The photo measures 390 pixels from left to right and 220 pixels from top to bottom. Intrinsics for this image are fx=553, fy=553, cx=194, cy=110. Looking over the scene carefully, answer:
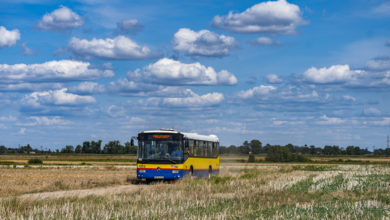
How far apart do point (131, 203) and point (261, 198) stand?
4.64m

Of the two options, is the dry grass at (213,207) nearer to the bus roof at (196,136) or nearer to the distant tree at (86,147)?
the bus roof at (196,136)

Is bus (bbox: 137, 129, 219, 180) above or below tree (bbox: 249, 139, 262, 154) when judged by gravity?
below

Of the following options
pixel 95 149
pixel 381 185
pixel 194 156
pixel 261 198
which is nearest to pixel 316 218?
pixel 261 198

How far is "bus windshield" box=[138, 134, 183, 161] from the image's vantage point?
31.8 metres

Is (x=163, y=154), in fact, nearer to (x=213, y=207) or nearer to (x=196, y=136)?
(x=196, y=136)

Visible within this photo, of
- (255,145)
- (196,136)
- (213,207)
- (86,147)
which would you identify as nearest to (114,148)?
(86,147)

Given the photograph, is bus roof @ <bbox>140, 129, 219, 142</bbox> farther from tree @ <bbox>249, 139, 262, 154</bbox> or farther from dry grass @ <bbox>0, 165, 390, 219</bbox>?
tree @ <bbox>249, 139, 262, 154</bbox>

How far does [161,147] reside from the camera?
105 feet

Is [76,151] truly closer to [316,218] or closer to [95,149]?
[95,149]

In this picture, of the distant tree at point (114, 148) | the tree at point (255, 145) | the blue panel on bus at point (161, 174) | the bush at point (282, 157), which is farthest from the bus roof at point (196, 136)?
the distant tree at point (114, 148)

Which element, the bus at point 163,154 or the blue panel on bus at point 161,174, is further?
the bus at point 163,154

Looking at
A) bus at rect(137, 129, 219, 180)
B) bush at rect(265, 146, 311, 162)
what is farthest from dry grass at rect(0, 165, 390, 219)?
bush at rect(265, 146, 311, 162)

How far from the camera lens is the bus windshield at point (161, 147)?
3178 cm

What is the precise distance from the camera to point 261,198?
19.5 m
